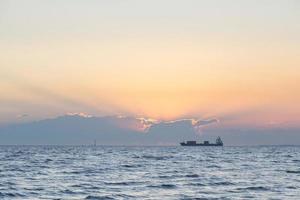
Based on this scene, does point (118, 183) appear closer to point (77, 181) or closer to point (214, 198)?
point (77, 181)

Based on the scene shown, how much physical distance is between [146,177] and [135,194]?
47.0 ft

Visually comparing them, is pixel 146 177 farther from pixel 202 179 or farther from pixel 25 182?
pixel 25 182

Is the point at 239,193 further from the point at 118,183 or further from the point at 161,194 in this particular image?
the point at 118,183

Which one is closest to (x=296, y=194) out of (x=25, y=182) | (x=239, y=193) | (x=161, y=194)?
(x=239, y=193)

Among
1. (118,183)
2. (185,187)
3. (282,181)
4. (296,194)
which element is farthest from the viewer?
(282,181)

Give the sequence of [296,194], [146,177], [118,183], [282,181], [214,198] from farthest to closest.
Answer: [146,177]
[282,181]
[118,183]
[296,194]
[214,198]

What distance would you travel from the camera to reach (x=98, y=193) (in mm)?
37938

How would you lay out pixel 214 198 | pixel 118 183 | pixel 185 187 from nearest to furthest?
pixel 214 198 → pixel 185 187 → pixel 118 183

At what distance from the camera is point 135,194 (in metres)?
37.4

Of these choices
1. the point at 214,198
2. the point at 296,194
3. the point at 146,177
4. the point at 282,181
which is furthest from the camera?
the point at 146,177

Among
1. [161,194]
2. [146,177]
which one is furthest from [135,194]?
[146,177]

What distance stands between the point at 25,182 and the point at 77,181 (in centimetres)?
453

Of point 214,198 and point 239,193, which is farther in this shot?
point 239,193

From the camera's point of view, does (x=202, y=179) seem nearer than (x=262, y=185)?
No
